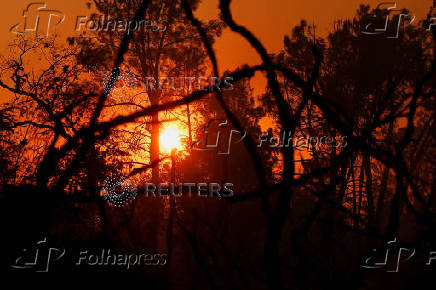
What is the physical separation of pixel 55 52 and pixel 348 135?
1587 cm

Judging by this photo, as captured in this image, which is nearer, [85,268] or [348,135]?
[348,135]

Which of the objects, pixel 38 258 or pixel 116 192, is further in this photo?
pixel 116 192

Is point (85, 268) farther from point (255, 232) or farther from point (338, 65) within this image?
point (255, 232)

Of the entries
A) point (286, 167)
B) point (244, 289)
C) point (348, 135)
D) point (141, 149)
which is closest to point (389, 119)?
point (348, 135)

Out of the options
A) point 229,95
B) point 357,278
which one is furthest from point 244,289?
point 229,95

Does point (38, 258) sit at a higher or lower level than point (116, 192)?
lower

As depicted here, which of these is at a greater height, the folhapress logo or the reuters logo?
the reuters logo

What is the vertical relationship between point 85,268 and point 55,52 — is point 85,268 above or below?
below

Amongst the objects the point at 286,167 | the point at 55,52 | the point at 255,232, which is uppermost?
the point at 55,52

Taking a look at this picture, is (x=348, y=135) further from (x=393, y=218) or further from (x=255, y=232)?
(x=255, y=232)

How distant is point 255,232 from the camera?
29.3 m

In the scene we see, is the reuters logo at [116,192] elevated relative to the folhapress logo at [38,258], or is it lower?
elevated

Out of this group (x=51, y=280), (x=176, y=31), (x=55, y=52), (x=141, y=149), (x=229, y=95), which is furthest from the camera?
(x=229, y=95)

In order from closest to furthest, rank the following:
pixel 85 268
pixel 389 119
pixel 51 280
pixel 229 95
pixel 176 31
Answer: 1. pixel 389 119
2. pixel 51 280
3. pixel 85 268
4. pixel 176 31
5. pixel 229 95
